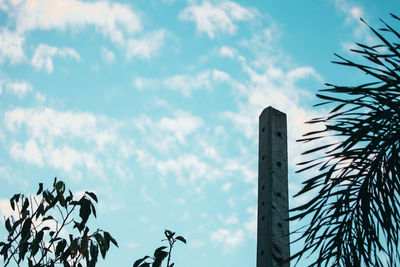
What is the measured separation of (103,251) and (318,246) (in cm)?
143

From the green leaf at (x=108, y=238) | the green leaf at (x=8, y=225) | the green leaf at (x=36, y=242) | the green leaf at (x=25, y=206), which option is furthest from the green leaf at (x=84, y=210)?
the green leaf at (x=8, y=225)

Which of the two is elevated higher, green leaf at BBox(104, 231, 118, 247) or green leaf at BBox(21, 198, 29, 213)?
green leaf at BBox(21, 198, 29, 213)

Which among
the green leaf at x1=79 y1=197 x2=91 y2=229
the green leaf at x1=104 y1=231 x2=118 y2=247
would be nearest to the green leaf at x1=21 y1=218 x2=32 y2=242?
the green leaf at x1=79 y1=197 x2=91 y2=229

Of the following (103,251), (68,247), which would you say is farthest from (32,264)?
(103,251)

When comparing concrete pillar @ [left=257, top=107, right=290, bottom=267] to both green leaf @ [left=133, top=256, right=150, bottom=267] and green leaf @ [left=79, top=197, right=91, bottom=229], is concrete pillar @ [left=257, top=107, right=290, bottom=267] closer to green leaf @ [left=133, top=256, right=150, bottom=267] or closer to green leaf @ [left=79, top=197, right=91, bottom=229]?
green leaf @ [left=133, top=256, right=150, bottom=267]

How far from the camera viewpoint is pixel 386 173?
7.20ft

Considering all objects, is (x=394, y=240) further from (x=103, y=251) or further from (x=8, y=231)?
(x=8, y=231)

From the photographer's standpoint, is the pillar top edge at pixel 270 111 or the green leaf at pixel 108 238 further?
the green leaf at pixel 108 238

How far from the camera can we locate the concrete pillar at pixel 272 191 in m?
2.54

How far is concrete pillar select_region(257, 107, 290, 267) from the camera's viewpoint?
2539 millimetres

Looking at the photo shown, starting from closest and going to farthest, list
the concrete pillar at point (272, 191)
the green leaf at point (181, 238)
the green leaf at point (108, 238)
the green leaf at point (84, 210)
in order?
1. the concrete pillar at point (272, 191)
2. the green leaf at point (181, 238)
3. the green leaf at point (84, 210)
4. the green leaf at point (108, 238)

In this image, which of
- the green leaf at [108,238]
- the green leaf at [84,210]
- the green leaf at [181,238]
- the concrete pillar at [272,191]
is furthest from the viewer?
the green leaf at [108,238]

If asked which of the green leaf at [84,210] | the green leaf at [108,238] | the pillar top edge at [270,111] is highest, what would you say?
the pillar top edge at [270,111]

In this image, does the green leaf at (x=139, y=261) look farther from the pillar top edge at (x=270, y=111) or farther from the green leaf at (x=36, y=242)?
the pillar top edge at (x=270, y=111)
